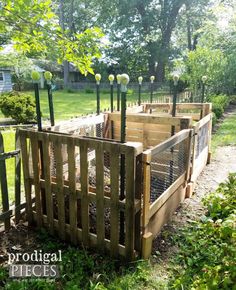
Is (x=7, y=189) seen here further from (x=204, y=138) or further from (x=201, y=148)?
(x=204, y=138)

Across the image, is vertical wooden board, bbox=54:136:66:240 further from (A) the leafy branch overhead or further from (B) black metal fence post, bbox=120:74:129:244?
(A) the leafy branch overhead

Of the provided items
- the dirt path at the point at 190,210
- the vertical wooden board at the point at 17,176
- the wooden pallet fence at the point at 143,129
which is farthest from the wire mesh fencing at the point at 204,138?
the vertical wooden board at the point at 17,176

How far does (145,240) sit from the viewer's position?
240cm

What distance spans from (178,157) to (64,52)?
192 cm

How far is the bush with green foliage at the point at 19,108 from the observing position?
9.29 meters

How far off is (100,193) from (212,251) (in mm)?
1201

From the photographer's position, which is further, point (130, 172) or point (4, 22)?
point (4, 22)

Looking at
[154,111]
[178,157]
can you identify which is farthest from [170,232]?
[154,111]

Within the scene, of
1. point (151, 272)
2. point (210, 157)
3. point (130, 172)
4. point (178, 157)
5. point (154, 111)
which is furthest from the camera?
point (154, 111)

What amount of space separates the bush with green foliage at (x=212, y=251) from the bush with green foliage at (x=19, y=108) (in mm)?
7932

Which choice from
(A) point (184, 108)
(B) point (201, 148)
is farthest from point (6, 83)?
(B) point (201, 148)

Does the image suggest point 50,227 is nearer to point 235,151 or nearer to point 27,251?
point 27,251

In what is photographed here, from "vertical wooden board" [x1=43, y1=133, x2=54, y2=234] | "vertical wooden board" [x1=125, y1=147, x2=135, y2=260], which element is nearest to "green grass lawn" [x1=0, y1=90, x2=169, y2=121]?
"vertical wooden board" [x1=43, y1=133, x2=54, y2=234]

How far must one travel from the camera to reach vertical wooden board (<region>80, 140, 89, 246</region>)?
237 centimetres
